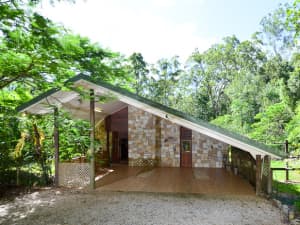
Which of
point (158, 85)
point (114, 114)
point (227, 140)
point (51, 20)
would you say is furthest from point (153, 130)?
point (158, 85)

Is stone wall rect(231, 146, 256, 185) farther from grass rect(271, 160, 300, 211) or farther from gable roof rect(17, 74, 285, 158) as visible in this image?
gable roof rect(17, 74, 285, 158)

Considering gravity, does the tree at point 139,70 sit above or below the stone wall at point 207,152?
above

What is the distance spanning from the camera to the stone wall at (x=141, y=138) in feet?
38.2

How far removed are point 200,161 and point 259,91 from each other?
47.9 ft

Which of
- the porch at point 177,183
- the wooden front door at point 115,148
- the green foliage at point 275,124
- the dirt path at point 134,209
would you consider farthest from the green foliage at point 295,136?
the wooden front door at point 115,148

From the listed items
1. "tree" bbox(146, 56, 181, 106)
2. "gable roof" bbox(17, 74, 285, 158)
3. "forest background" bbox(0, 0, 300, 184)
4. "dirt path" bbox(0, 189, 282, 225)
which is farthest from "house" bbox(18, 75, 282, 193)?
"tree" bbox(146, 56, 181, 106)

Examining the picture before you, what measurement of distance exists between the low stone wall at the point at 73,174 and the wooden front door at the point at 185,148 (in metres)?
5.68

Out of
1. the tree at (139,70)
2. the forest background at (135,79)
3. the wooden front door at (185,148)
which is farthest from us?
the tree at (139,70)

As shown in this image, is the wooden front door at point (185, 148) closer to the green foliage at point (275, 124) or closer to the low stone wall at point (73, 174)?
the low stone wall at point (73, 174)

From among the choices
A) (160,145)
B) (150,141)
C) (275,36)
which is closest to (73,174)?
(150,141)

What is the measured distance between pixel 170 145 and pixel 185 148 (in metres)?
0.81

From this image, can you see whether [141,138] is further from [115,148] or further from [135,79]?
[135,79]

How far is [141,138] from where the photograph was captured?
38.5ft

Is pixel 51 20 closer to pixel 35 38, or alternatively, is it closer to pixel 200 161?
pixel 35 38
